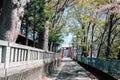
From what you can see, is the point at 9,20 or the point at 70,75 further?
the point at 70,75

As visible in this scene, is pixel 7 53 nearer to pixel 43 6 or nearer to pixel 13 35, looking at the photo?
pixel 13 35

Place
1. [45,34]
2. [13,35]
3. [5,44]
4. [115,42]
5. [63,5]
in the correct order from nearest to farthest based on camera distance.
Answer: [5,44], [13,35], [45,34], [63,5], [115,42]

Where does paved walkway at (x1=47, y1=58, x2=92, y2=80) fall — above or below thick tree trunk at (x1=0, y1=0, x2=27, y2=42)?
below

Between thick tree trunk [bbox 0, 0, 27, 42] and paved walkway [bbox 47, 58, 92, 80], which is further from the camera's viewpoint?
paved walkway [bbox 47, 58, 92, 80]

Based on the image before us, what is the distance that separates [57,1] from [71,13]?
22.3 metres

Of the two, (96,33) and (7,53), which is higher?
(96,33)

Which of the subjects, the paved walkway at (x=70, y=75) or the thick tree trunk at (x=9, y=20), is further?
the paved walkway at (x=70, y=75)

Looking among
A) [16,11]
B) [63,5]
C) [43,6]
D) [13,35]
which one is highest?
[63,5]

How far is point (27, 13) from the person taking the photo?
2025 cm

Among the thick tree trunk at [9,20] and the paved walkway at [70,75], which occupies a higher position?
the thick tree trunk at [9,20]

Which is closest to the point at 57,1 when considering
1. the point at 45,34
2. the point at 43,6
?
the point at 45,34

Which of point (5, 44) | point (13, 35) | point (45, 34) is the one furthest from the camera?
point (45, 34)

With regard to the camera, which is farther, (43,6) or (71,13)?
(71,13)

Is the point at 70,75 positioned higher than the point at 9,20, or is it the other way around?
the point at 9,20
